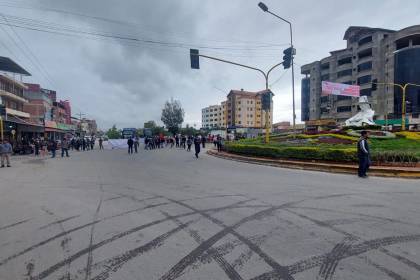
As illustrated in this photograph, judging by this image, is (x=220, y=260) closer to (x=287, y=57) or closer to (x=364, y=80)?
(x=287, y=57)

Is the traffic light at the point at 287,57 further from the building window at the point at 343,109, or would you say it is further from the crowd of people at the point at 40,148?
the building window at the point at 343,109

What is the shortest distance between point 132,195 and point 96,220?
6.21 ft

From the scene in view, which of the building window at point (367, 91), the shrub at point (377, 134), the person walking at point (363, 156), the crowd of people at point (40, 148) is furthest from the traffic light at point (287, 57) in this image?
the building window at point (367, 91)

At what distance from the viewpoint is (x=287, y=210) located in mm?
4910

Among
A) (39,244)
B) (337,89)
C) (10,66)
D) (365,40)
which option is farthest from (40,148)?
(365,40)

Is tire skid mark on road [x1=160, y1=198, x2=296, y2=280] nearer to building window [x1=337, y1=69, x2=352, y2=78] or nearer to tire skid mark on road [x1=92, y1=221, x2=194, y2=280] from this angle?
tire skid mark on road [x1=92, y1=221, x2=194, y2=280]

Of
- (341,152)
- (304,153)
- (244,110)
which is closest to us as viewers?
(341,152)

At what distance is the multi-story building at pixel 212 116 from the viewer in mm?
117875

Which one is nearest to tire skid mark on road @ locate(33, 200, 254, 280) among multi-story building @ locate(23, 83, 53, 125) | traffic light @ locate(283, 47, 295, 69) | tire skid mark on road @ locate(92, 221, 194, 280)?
tire skid mark on road @ locate(92, 221, 194, 280)

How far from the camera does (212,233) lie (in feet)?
12.5

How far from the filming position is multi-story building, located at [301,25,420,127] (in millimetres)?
44156

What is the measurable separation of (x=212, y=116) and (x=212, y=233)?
121262 millimetres

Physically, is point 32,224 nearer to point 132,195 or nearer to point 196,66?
point 132,195

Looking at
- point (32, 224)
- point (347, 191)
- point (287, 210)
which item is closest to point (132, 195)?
point (32, 224)
